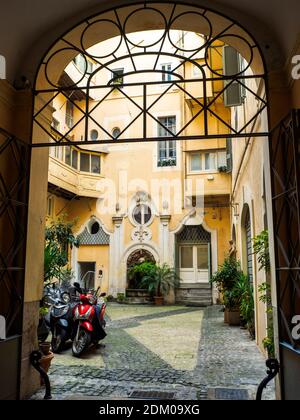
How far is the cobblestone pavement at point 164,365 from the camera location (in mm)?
4648

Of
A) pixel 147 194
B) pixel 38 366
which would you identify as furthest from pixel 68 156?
pixel 38 366

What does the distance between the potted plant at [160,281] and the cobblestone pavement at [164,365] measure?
6901mm

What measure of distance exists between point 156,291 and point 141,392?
12316mm

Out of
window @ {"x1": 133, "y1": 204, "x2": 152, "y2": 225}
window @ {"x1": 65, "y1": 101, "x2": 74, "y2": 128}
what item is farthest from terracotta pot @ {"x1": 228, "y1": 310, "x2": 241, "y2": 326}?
window @ {"x1": 65, "y1": 101, "x2": 74, "y2": 128}

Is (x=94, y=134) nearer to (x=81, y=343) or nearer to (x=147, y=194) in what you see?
(x=147, y=194)

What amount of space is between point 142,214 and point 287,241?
14.8 m

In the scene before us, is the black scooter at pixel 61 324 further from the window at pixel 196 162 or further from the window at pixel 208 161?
the window at pixel 196 162

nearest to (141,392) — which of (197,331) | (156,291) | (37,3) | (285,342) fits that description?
(285,342)

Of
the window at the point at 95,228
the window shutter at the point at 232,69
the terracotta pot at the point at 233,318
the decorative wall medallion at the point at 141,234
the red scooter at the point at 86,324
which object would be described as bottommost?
the terracotta pot at the point at 233,318

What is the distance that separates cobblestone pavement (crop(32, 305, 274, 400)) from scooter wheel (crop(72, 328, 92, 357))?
0.39ft

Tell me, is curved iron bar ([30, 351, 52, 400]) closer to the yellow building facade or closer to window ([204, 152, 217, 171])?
the yellow building facade

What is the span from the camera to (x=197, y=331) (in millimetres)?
9281

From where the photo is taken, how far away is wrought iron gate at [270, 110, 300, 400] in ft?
10.9

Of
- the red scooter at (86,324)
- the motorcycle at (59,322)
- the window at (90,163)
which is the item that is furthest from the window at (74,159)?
the red scooter at (86,324)
